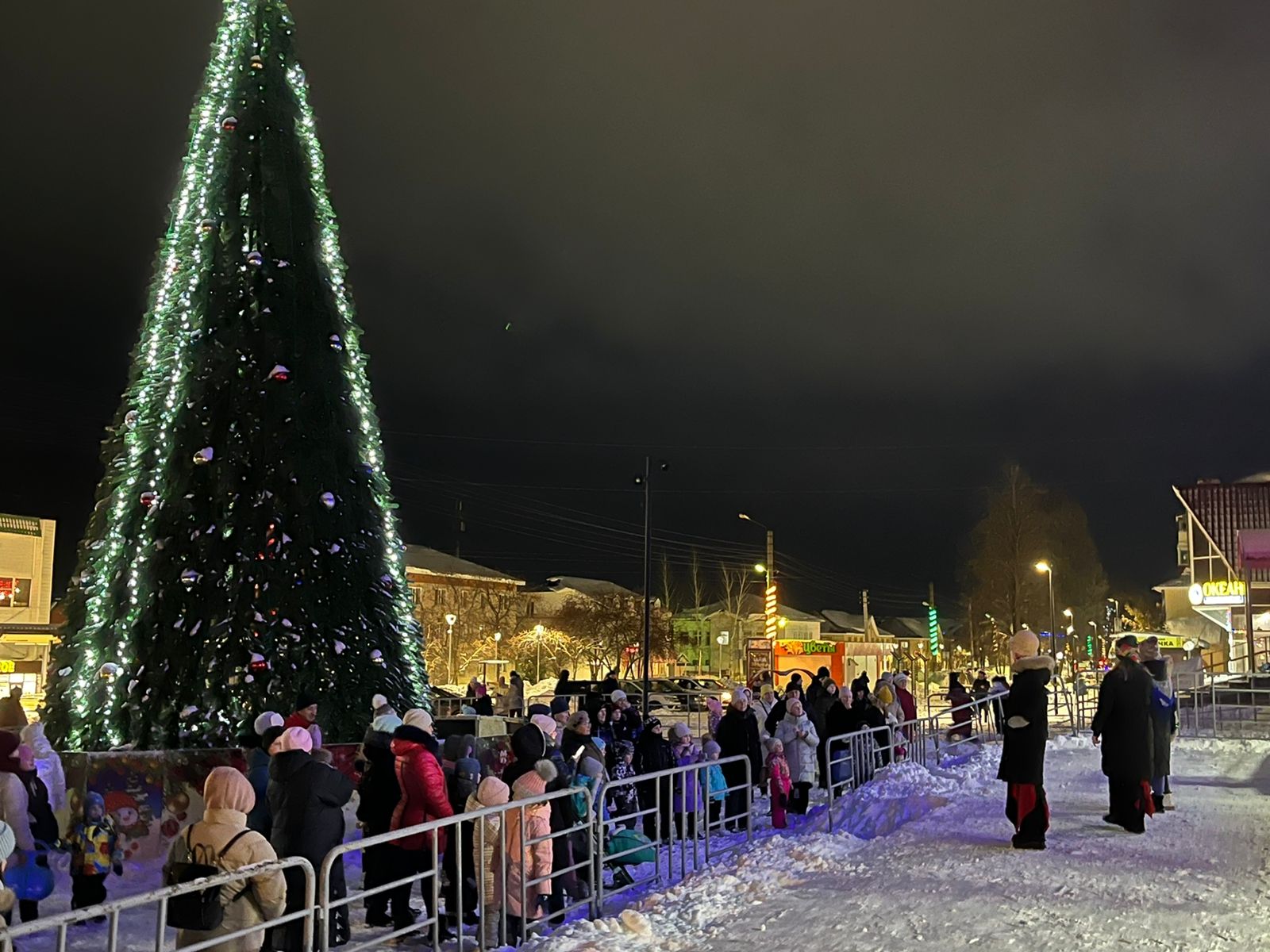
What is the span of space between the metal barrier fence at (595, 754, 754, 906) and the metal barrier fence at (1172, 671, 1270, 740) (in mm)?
11363

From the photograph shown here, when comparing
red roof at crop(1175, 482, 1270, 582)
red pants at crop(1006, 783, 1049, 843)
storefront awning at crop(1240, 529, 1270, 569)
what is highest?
red roof at crop(1175, 482, 1270, 582)

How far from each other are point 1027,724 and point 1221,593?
33842 millimetres

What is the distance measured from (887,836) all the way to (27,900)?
663 cm

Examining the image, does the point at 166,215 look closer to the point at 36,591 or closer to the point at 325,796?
the point at 325,796

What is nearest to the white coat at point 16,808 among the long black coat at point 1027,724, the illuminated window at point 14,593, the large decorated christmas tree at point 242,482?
the large decorated christmas tree at point 242,482

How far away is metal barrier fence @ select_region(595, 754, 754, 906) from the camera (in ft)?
27.0

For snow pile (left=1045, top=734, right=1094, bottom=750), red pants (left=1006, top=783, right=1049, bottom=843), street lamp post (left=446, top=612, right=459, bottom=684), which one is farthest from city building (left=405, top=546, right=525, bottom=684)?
red pants (left=1006, top=783, right=1049, bottom=843)

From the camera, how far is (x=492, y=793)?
23.1 feet

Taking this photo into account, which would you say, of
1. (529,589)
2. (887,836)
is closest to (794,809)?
(887,836)

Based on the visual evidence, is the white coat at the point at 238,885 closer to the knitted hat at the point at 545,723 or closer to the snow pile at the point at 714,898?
the snow pile at the point at 714,898

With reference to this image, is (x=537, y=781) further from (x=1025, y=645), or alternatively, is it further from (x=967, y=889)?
(x=1025, y=645)

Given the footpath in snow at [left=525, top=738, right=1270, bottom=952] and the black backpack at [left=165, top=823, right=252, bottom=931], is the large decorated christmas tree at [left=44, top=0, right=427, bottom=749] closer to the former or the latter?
the footpath in snow at [left=525, top=738, right=1270, bottom=952]

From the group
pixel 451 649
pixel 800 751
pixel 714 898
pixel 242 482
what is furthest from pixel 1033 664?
pixel 451 649

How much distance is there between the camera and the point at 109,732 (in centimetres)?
1109
